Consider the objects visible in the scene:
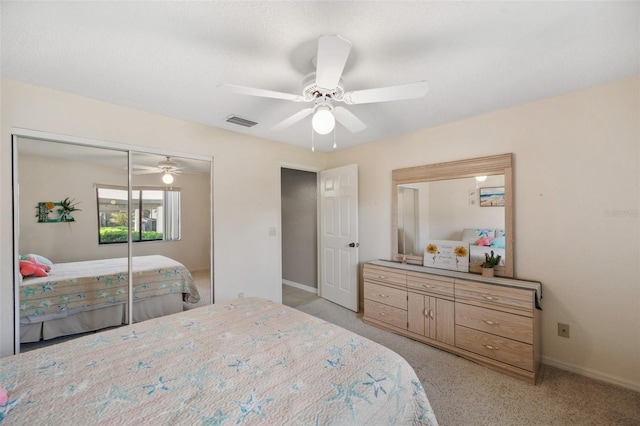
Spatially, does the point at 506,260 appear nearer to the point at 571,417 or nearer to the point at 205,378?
the point at 571,417

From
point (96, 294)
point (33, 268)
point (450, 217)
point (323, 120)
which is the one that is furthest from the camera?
point (450, 217)

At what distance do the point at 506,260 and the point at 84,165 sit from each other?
13.2 feet

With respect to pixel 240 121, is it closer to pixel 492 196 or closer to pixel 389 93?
pixel 389 93

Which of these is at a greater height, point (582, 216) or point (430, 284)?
point (582, 216)

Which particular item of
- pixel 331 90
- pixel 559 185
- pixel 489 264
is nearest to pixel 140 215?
pixel 331 90

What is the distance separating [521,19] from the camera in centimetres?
140

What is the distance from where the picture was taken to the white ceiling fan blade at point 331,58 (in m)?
1.18

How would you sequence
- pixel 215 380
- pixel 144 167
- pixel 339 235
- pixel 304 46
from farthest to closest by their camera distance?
pixel 339 235 → pixel 144 167 → pixel 304 46 → pixel 215 380

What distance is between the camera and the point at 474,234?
9.14ft

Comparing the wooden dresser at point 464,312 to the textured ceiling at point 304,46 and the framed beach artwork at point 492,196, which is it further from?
the textured ceiling at point 304,46

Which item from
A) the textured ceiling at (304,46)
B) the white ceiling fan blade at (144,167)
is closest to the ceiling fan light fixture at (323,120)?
the textured ceiling at (304,46)

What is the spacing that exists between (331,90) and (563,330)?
109 inches

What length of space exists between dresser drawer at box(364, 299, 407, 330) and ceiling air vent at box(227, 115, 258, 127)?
2491mm

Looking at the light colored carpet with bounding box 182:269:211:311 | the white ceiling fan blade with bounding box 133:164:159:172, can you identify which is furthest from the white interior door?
the white ceiling fan blade with bounding box 133:164:159:172
